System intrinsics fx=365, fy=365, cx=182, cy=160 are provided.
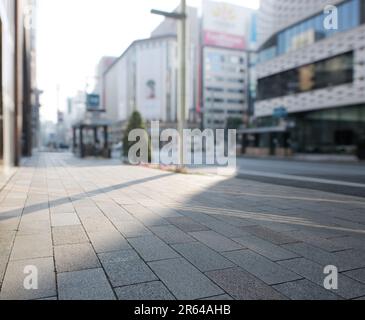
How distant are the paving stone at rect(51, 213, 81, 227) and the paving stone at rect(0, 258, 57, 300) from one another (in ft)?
5.46

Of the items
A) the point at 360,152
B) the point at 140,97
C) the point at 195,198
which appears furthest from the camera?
the point at 140,97

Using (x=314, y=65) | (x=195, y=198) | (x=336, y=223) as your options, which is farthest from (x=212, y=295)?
(x=314, y=65)

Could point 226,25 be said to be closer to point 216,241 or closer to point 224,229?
point 224,229

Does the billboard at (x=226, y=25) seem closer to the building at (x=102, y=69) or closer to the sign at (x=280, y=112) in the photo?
the building at (x=102, y=69)

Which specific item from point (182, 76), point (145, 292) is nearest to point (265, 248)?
point (145, 292)

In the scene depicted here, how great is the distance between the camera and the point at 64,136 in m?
113

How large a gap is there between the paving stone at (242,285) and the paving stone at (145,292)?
0.53m

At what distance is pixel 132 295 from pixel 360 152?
93.1 feet

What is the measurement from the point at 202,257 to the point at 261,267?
68 cm

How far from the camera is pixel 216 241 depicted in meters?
4.82

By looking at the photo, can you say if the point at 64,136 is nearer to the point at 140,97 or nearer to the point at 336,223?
the point at 140,97

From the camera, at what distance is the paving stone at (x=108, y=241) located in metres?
4.41

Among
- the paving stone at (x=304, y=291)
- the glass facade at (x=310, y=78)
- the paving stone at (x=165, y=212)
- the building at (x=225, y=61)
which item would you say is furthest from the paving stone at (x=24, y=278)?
the building at (x=225, y=61)

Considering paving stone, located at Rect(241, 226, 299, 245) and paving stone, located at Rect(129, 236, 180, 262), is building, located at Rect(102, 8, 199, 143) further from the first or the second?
paving stone, located at Rect(129, 236, 180, 262)
